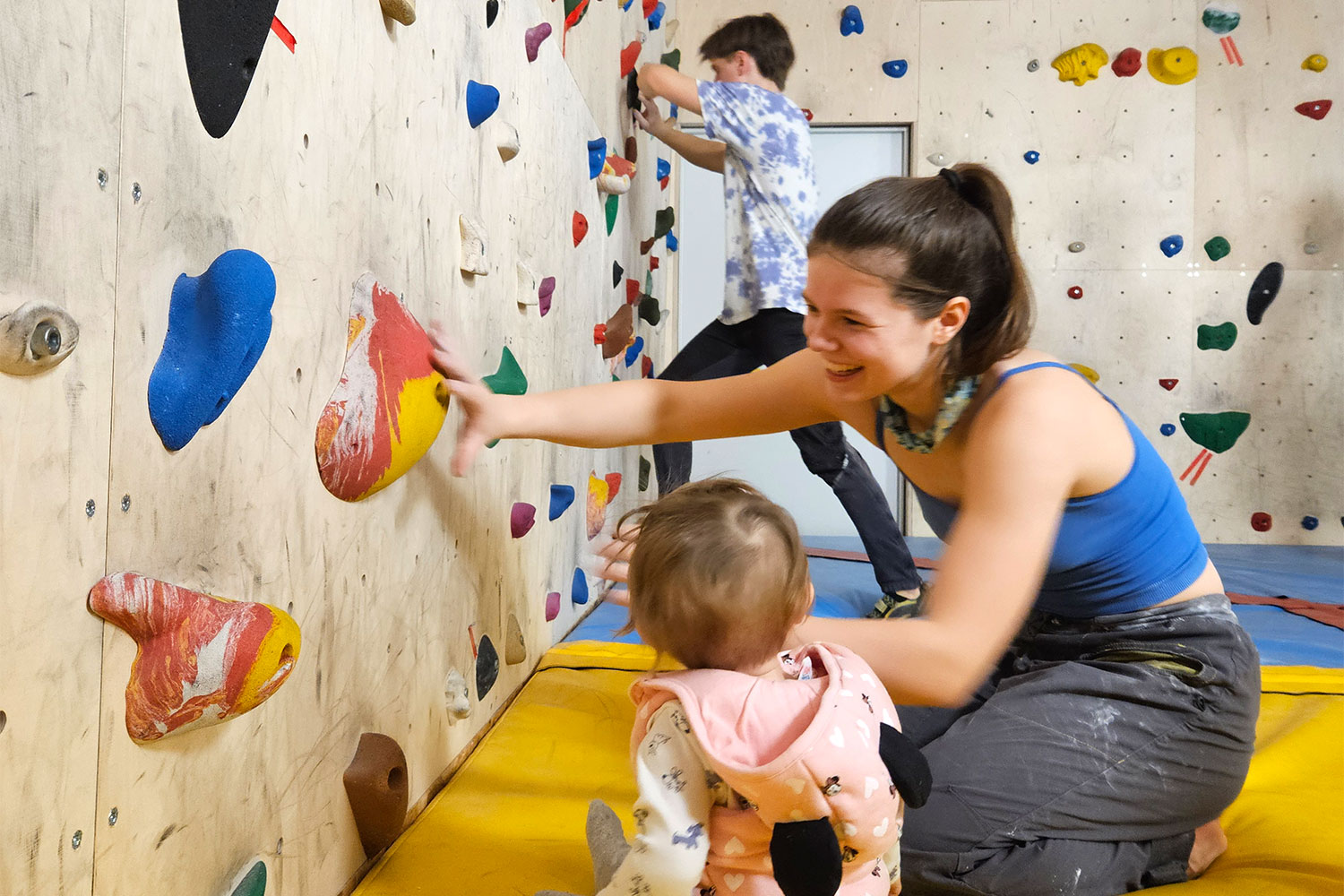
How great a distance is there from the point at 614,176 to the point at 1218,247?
115 inches

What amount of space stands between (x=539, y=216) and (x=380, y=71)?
0.76 meters

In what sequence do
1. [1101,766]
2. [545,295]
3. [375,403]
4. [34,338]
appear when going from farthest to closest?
[545,295]
[1101,766]
[375,403]
[34,338]

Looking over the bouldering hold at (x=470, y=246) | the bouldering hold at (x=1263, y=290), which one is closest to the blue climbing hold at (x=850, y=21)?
the bouldering hold at (x=1263, y=290)

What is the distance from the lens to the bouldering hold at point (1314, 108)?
4066mm

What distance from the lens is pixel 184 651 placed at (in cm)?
71

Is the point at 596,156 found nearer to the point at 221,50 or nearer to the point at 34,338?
the point at 221,50

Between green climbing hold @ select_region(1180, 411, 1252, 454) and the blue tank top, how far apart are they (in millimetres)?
3269

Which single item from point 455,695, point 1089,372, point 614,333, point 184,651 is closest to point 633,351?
point 614,333

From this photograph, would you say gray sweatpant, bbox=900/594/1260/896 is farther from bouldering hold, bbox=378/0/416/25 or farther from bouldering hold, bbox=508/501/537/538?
bouldering hold, bbox=378/0/416/25

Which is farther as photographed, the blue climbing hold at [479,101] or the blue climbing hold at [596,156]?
the blue climbing hold at [596,156]

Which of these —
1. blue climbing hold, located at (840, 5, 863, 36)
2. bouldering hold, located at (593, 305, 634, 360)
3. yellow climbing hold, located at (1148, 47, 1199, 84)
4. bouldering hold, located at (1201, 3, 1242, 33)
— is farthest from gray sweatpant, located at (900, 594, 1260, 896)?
bouldering hold, located at (1201, 3, 1242, 33)

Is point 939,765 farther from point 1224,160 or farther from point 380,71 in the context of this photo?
point 1224,160

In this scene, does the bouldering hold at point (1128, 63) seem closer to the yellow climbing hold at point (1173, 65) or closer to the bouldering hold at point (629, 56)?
the yellow climbing hold at point (1173, 65)

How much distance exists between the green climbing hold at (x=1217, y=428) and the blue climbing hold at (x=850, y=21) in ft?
6.98
